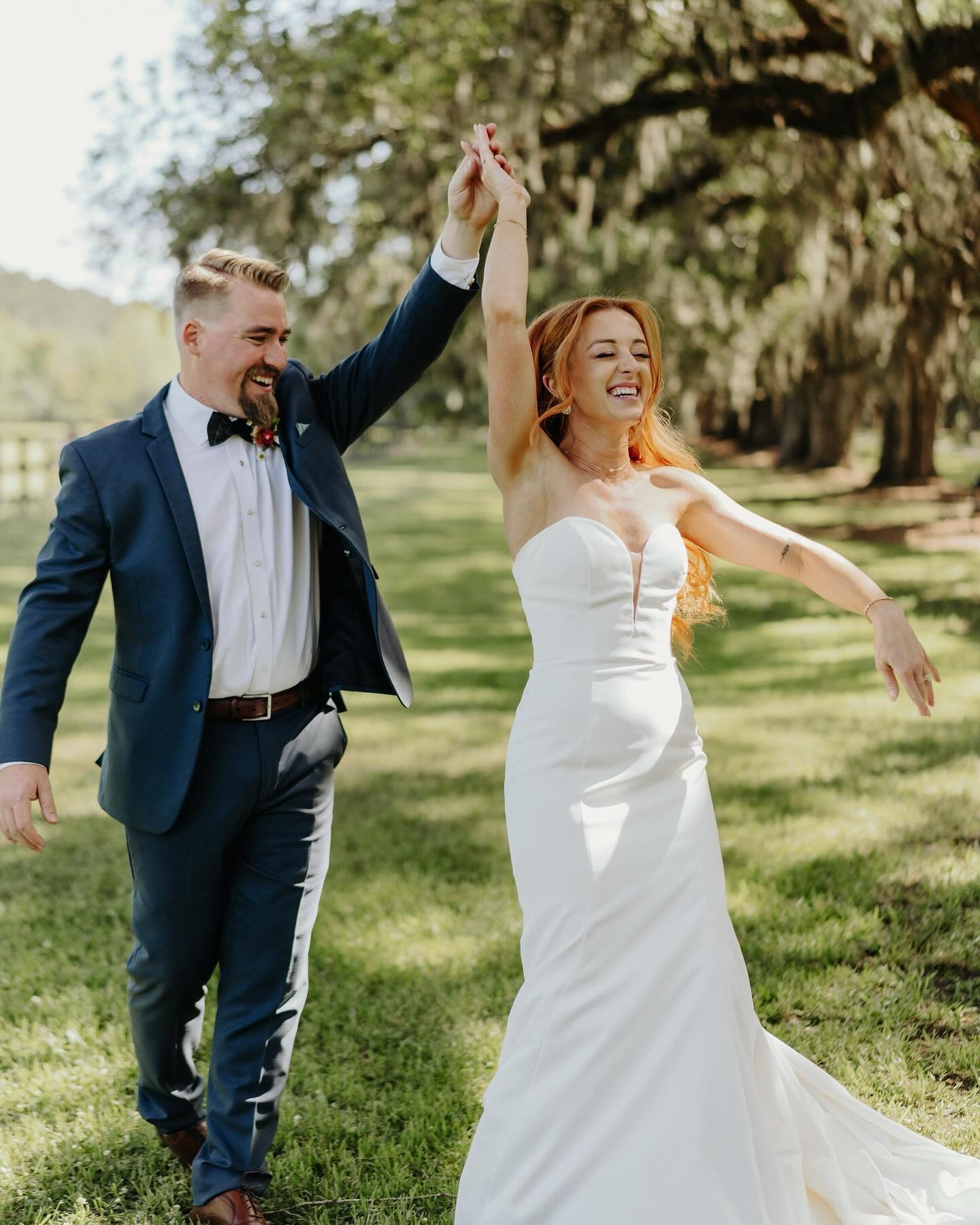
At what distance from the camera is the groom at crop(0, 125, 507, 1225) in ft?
10.2

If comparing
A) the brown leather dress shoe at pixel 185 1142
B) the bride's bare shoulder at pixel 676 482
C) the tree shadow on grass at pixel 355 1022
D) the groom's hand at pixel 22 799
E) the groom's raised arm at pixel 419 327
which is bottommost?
the tree shadow on grass at pixel 355 1022

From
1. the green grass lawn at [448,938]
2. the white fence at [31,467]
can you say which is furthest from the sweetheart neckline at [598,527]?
the white fence at [31,467]

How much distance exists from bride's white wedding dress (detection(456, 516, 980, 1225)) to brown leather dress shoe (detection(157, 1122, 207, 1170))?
3.32ft

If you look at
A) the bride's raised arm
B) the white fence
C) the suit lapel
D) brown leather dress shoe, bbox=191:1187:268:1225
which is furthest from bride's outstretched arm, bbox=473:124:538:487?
the white fence

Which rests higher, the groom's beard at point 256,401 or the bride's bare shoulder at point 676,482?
the groom's beard at point 256,401

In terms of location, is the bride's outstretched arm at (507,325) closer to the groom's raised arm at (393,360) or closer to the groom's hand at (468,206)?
the groom's hand at (468,206)

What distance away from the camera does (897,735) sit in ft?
25.0

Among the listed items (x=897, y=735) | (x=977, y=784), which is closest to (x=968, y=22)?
(x=897, y=735)

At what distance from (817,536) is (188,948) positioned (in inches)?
599

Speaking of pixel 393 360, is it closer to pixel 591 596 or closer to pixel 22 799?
pixel 591 596

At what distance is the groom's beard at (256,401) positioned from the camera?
323 cm

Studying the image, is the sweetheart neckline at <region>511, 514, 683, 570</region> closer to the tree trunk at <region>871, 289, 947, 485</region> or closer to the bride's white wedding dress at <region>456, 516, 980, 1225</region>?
the bride's white wedding dress at <region>456, 516, 980, 1225</region>

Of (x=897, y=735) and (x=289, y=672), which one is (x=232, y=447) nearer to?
(x=289, y=672)

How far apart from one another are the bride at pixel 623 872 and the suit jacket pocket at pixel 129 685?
94 cm
